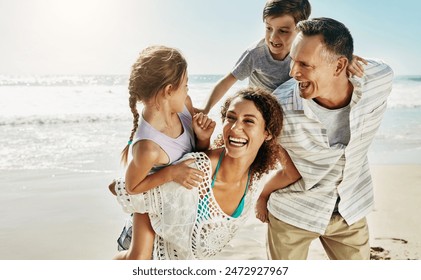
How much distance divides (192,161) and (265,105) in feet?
0.93

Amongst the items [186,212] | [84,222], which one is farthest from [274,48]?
[84,222]

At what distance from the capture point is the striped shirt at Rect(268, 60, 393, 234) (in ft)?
6.01

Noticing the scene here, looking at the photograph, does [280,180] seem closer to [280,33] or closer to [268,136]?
[268,136]

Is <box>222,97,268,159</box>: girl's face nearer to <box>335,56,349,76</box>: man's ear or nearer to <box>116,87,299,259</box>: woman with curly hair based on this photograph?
<box>116,87,299,259</box>: woman with curly hair

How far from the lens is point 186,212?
181cm

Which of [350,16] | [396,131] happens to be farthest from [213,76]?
[350,16]

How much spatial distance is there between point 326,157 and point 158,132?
55cm

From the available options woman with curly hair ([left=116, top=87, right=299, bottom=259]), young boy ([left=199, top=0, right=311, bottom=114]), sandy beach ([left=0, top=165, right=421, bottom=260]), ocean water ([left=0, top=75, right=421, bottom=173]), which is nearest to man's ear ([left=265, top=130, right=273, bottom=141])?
woman with curly hair ([left=116, top=87, right=299, bottom=259])

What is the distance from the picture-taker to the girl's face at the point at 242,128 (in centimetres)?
176

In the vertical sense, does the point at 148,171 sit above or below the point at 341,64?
below
